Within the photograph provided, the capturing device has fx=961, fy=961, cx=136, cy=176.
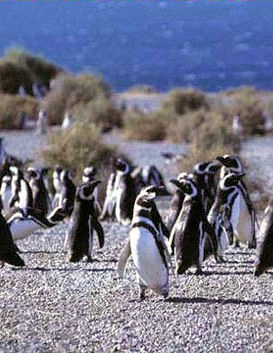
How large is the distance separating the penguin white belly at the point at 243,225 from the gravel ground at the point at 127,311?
81cm

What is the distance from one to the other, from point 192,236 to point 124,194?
4.55 metres

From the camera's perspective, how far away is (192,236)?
27.3 feet

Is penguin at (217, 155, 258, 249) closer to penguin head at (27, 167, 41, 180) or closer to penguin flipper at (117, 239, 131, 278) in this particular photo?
penguin flipper at (117, 239, 131, 278)

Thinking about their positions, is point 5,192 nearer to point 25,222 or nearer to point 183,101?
point 25,222

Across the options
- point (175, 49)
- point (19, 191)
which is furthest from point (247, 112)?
point (175, 49)

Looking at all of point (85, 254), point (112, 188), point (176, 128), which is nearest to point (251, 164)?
point (112, 188)

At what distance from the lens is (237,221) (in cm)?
1002

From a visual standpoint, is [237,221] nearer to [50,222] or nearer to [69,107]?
[50,222]

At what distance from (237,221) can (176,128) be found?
15715 mm

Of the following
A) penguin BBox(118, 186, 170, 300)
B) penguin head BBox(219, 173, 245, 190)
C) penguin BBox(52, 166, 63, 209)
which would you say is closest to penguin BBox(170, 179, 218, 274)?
penguin BBox(118, 186, 170, 300)

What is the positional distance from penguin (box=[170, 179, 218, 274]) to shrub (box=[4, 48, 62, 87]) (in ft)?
101

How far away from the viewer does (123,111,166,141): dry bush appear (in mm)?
26672

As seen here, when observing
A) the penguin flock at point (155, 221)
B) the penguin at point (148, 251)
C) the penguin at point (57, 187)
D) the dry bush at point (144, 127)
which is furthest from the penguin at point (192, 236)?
the dry bush at point (144, 127)

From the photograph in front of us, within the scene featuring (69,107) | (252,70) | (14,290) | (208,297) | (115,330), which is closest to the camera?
(115,330)
